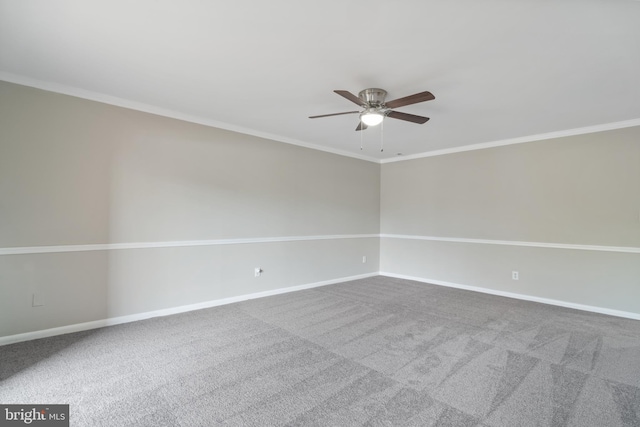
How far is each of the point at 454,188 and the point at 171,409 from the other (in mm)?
5095

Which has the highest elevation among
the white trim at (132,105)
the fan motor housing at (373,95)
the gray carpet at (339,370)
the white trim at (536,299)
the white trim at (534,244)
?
the white trim at (132,105)

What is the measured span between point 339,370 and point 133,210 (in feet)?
9.31

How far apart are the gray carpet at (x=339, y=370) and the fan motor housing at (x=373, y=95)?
2362 millimetres

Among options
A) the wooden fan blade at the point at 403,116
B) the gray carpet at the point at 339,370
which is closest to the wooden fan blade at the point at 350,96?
the wooden fan blade at the point at 403,116

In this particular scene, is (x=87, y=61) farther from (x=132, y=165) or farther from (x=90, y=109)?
(x=132, y=165)

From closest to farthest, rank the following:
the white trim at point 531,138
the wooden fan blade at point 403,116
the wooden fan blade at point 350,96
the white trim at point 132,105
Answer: the wooden fan blade at point 350,96
the white trim at point 132,105
the wooden fan blade at point 403,116
the white trim at point 531,138

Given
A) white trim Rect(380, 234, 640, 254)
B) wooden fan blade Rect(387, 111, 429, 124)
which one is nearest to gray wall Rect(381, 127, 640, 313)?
white trim Rect(380, 234, 640, 254)

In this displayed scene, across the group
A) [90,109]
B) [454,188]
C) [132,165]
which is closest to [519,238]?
[454,188]

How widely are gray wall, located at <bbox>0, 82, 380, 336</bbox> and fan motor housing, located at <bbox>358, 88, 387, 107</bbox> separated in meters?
2.07

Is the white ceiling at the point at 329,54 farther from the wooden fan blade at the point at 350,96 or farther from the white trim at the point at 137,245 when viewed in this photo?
the white trim at the point at 137,245

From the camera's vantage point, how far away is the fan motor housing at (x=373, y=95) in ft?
9.41

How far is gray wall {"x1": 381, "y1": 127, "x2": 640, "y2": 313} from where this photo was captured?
12.4 ft

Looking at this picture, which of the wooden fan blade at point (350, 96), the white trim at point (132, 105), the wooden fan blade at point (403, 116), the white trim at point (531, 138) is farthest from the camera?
the white trim at point (531, 138)

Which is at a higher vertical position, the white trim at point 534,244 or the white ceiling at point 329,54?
the white ceiling at point 329,54
